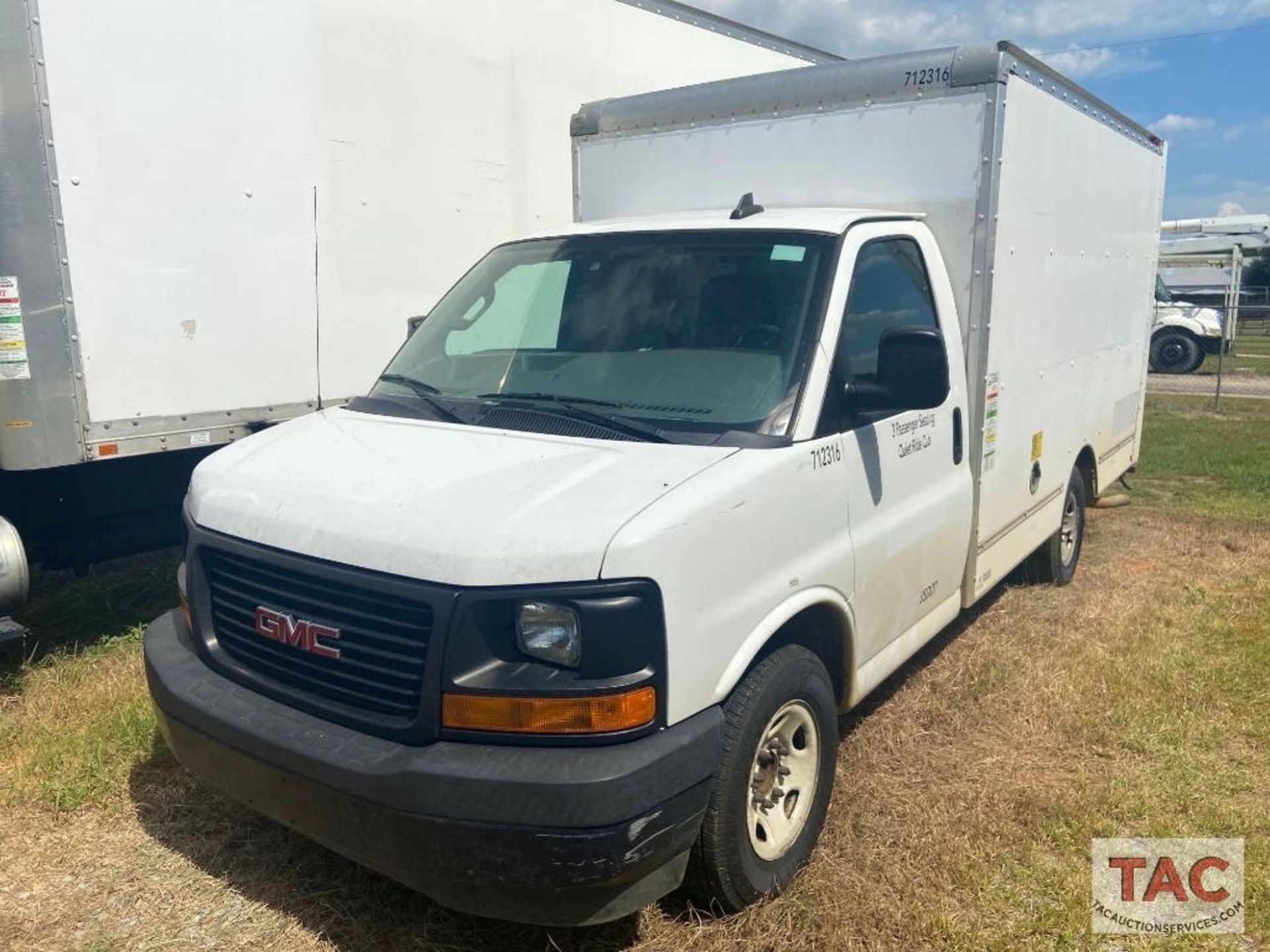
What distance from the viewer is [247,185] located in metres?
5.25

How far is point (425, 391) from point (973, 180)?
247 cm

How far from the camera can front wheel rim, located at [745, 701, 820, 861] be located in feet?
10.7

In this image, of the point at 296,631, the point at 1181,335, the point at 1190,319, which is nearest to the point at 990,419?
the point at 296,631

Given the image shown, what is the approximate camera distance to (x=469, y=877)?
261 cm

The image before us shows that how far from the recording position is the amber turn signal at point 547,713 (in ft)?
8.59

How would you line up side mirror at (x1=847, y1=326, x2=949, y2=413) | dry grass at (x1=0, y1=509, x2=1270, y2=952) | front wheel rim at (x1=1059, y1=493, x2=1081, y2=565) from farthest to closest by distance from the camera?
front wheel rim at (x1=1059, y1=493, x2=1081, y2=565) < side mirror at (x1=847, y1=326, x2=949, y2=413) < dry grass at (x1=0, y1=509, x2=1270, y2=952)

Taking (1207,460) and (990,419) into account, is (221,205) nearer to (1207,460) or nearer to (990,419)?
(990,419)

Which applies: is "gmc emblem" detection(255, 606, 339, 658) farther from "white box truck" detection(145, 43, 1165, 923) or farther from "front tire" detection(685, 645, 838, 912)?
"front tire" detection(685, 645, 838, 912)

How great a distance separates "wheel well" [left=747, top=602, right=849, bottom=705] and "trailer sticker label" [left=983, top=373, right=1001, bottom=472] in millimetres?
1421

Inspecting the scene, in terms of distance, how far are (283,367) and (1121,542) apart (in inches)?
239

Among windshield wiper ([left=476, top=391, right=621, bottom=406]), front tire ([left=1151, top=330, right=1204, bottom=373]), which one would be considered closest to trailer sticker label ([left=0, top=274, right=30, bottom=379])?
windshield wiper ([left=476, top=391, right=621, bottom=406])

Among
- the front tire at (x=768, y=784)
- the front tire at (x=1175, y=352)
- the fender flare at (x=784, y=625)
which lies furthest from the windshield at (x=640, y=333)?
the front tire at (x=1175, y=352)

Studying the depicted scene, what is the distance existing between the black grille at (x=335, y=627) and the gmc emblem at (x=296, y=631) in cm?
2

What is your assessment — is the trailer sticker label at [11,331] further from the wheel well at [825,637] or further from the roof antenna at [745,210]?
the wheel well at [825,637]
